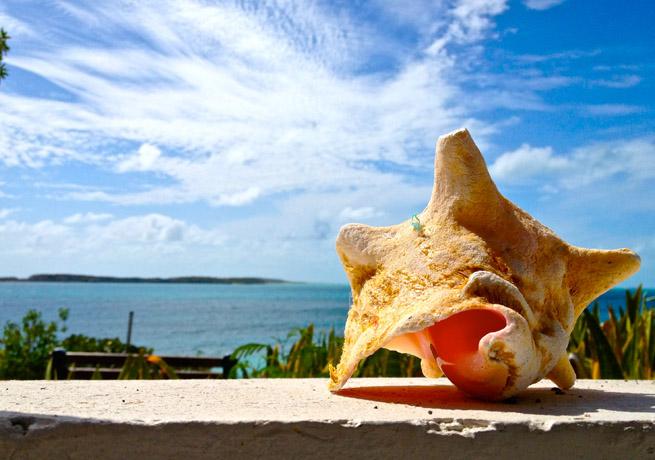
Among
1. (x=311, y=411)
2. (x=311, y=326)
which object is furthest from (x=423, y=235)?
(x=311, y=326)

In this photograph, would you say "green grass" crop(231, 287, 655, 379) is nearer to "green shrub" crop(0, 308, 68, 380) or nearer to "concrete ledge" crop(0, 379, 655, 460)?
"concrete ledge" crop(0, 379, 655, 460)

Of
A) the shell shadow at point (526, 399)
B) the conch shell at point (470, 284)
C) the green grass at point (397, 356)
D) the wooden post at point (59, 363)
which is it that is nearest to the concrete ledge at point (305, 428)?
the shell shadow at point (526, 399)

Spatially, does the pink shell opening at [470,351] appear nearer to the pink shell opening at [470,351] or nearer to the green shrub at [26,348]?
the pink shell opening at [470,351]

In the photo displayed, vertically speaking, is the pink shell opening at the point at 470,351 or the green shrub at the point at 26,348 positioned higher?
the pink shell opening at the point at 470,351

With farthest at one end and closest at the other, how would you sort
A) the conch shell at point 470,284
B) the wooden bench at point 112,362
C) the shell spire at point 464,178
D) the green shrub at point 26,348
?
the green shrub at point 26,348, the wooden bench at point 112,362, the shell spire at point 464,178, the conch shell at point 470,284

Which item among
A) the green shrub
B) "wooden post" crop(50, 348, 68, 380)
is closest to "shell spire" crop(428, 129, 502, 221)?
"wooden post" crop(50, 348, 68, 380)

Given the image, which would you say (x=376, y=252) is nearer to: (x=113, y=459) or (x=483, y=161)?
(x=483, y=161)
